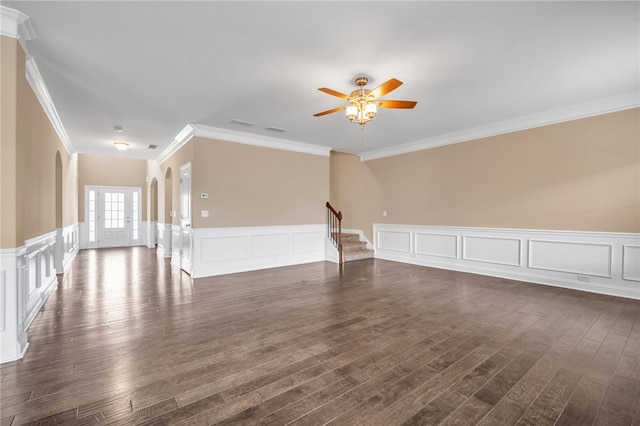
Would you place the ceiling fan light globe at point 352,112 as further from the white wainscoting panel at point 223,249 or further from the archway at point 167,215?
the archway at point 167,215

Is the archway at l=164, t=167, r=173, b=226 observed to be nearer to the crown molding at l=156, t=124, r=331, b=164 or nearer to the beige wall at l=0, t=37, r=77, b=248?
the crown molding at l=156, t=124, r=331, b=164

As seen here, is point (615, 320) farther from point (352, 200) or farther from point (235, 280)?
point (352, 200)

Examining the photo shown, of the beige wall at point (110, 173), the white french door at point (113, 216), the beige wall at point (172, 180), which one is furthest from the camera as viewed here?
the white french door at point (113, 216)

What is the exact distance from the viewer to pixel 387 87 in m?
3.21

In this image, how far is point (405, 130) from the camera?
6039 mm

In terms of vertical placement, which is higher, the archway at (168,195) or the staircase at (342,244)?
the archway at (168,195)

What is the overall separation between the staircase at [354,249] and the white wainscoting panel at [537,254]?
1003mm

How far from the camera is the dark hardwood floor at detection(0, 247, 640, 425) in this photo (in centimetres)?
192

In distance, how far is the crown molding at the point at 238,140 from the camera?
5.77 metres

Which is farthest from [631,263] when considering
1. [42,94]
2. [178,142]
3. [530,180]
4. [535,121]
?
[42,94]

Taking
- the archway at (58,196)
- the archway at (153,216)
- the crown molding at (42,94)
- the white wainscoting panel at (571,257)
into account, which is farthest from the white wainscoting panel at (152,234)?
the white wainscoting panel at (571,257)

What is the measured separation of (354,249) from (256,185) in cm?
317

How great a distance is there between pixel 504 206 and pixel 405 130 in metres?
2.41

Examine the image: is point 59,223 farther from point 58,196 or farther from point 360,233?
point 360,233
